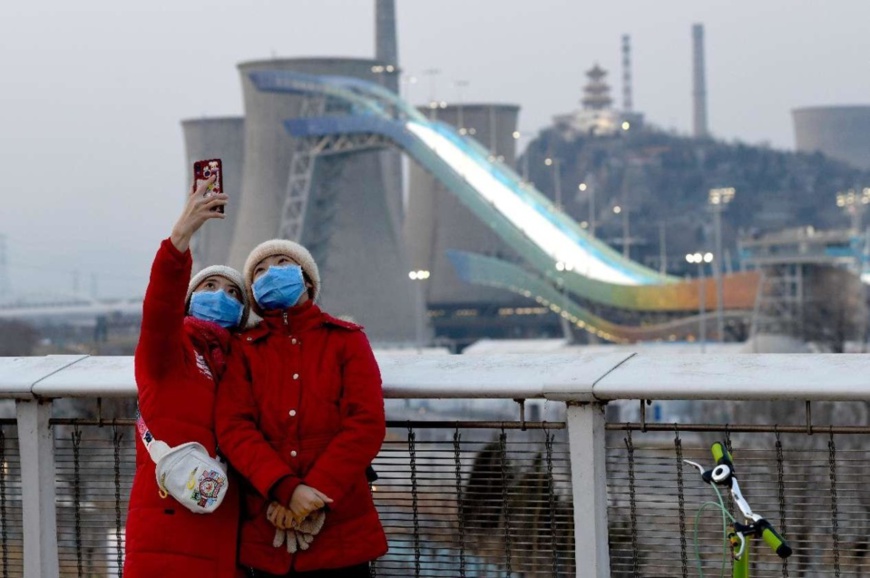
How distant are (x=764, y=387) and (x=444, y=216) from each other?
4460 centimetres

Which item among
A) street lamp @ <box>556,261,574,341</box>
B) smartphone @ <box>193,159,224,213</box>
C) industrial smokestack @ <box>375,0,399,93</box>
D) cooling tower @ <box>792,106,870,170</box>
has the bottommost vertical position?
street lamp @ <box>556,261,574,341</box>

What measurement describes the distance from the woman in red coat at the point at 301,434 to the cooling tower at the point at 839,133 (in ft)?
303

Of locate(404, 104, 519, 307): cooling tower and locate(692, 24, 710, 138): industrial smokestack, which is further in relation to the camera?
locate(692, 24, 710, 138): industrial smokestack

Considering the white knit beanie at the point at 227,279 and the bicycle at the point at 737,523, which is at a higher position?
the white knit beanie at the point at 227,279

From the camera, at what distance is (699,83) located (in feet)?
339

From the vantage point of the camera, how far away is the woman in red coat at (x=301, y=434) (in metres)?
3.10

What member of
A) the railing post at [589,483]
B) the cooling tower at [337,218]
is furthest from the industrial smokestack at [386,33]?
the railing post at [589,483]

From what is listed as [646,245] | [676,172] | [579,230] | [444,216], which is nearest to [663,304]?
[579,230]

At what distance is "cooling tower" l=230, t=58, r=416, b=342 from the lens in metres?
41.4

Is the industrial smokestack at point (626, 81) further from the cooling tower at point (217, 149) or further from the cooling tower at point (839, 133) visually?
the cooling tower at point (217, 149)

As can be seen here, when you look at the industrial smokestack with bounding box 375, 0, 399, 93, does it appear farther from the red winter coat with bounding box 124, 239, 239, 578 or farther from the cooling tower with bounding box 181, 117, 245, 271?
the red winter coat with bounding box 124, 239, 239, 578

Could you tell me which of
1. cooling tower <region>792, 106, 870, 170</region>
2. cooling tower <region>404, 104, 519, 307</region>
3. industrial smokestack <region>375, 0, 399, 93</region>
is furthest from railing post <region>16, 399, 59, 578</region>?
cooling tower <region>792, 106, 870, 170</region>

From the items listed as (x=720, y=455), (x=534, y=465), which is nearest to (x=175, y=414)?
(x=534, y=465)

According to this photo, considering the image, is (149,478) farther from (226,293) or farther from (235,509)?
(226,293)
